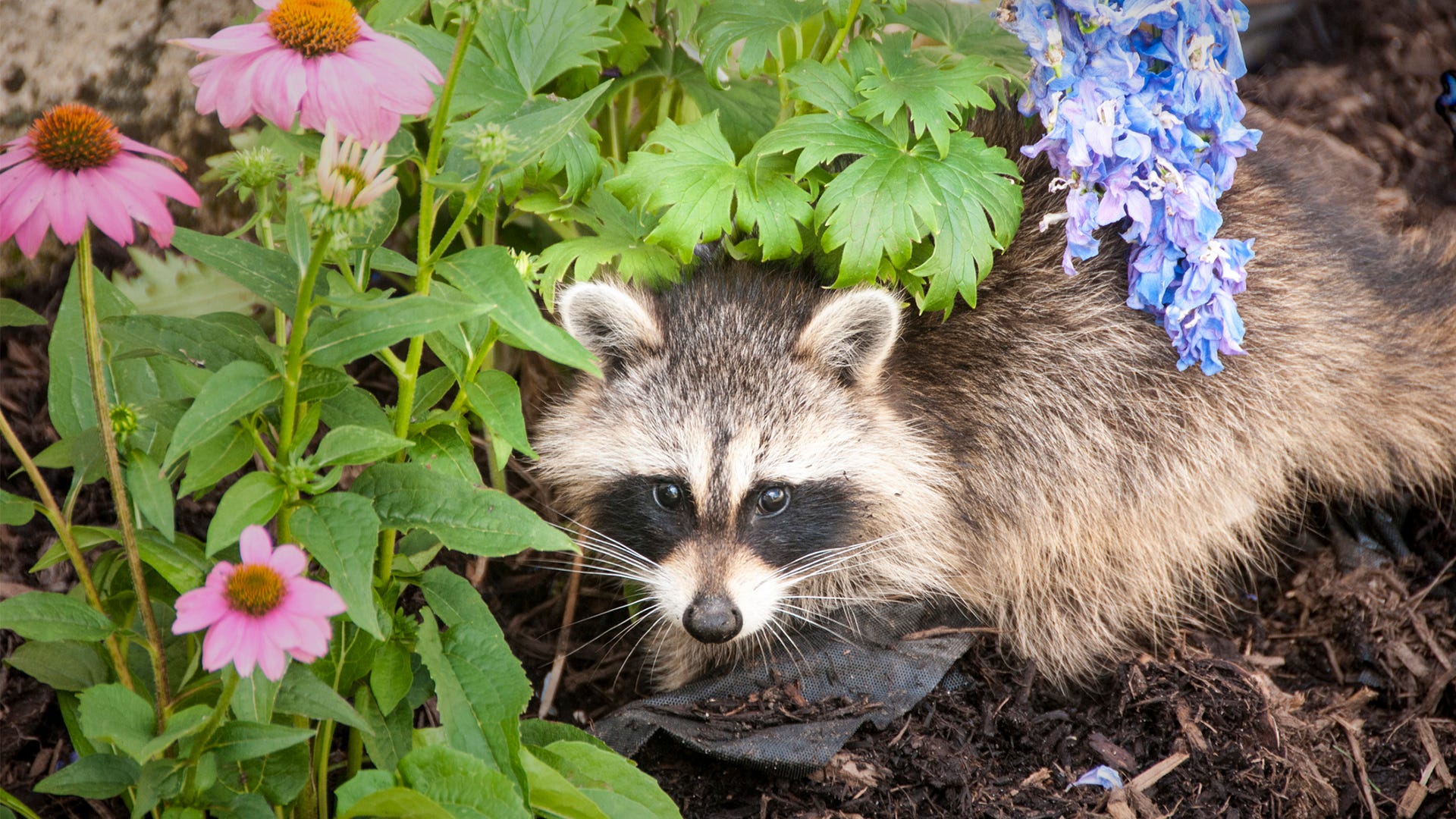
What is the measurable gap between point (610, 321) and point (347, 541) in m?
1.18

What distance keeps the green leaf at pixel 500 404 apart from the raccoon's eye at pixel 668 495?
0.82 m

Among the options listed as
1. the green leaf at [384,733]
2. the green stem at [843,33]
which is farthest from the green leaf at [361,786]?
the green stem at [843,33]

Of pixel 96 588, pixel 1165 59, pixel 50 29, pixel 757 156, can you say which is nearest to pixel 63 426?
pixel 96 588

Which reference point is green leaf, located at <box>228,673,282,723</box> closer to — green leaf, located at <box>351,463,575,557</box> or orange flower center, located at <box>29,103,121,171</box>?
green leaf, located at <box>351,463,575,557</box>

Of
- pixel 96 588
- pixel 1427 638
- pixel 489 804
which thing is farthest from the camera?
pixel 1427 638

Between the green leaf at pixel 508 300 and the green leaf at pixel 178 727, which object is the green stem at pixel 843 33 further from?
the green leaf at pixel 178 727

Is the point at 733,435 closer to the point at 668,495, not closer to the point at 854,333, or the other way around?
the point at 668,495

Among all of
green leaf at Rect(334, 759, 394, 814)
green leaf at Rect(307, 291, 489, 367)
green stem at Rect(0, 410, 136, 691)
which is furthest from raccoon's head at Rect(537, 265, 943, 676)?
green stem at Rect(0, 410, 136, 691)

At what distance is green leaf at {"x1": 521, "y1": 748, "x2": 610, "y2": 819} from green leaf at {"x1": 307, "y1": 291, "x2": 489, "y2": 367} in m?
0.71

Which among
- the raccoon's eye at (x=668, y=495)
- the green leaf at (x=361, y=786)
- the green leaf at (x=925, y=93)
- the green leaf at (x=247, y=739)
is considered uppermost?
the green leaf at (x=925, y=93)

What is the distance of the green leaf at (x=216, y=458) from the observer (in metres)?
1.69

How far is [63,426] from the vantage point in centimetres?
193

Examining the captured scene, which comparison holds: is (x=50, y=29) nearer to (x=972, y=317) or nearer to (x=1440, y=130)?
(x=972, y=317)

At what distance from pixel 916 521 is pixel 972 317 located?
52 centimetres
